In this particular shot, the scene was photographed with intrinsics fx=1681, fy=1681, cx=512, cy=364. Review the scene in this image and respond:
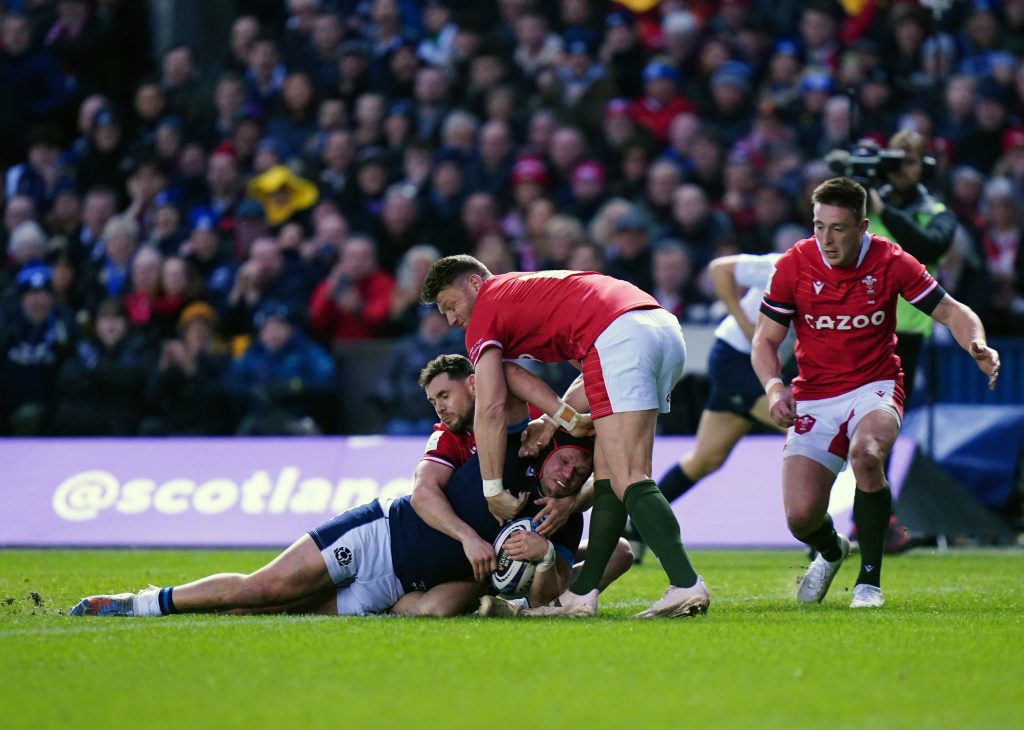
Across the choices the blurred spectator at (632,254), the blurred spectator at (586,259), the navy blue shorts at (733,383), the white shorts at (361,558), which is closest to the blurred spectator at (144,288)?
the blurred spectator at (586,259)

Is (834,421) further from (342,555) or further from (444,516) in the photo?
(342,555)

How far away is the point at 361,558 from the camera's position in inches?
275

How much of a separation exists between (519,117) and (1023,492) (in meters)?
6.35

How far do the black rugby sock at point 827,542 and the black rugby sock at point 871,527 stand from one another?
7.8 inches

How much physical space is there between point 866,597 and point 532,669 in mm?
2783

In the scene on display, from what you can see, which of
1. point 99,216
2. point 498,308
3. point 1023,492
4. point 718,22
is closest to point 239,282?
point 99,216

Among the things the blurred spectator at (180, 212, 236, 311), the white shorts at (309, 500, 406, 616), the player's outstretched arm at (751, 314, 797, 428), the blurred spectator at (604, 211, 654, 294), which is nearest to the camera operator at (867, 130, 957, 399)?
the player's outstretched arm at (751, 314, 797, 428)

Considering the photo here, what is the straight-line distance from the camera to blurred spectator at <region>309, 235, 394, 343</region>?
14688mm

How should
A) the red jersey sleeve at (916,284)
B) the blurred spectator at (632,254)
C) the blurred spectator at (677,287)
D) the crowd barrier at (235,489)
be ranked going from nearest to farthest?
the red jersey sleeve at (916,284)
the crowd barrier at (235,489)
the blurred spectator at (677,287)
the blurred spectator at (632,254)

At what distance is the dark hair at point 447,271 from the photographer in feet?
23.6

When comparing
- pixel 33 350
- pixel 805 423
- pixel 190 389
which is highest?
pixel 805 423

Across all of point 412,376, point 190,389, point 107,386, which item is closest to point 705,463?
point 412,376

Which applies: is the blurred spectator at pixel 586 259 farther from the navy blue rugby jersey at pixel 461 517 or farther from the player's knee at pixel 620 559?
the navy blue rugby jersey at pixel 461 517

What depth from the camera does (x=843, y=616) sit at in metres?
7.03
